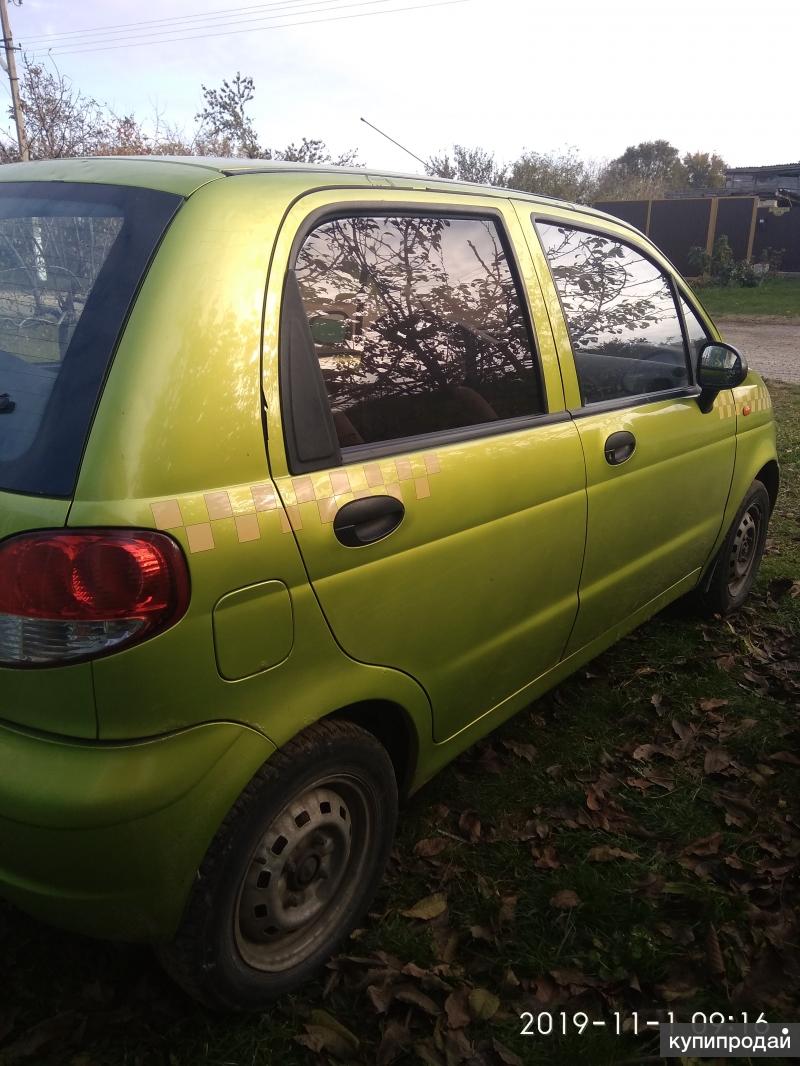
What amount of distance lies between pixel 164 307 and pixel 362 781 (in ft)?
3.97

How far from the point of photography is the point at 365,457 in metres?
1.97

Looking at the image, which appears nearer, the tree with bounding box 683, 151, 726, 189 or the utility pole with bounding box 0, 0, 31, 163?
the utility pole with bounding box 0, 0, 31, 163

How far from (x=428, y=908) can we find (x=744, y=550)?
2698mm

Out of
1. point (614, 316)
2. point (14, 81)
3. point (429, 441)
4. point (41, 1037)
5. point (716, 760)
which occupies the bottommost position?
point (716, 760)

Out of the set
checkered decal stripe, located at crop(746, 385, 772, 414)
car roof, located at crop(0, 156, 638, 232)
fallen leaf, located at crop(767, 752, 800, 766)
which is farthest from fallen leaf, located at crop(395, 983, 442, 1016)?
checkered decal stripe, located at crop(746, 385, 772, 414)

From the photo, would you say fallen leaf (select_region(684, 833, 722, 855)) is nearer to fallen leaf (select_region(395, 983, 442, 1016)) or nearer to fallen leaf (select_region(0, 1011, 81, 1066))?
fallen leaf (select_region(395, 983, 442, 1016))

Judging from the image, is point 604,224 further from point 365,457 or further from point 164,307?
point 164,307

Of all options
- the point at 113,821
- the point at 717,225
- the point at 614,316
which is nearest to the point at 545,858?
the point at 113,821

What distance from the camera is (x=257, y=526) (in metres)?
1.68

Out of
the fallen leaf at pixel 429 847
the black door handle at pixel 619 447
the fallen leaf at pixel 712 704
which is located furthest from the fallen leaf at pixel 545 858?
the black door handle at pixel 619 447

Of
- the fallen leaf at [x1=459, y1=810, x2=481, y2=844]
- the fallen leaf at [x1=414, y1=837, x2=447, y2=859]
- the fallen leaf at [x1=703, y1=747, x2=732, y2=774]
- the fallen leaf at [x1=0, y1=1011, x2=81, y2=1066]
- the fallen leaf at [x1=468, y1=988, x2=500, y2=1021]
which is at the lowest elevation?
the fallen leaf at [x1=703, y1=747, x2=732, y2=774]

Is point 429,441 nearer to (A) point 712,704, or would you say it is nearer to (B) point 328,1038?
(B) point 328,1038

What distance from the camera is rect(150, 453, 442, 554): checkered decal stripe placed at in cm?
158

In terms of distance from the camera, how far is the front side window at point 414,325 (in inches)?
77.2
